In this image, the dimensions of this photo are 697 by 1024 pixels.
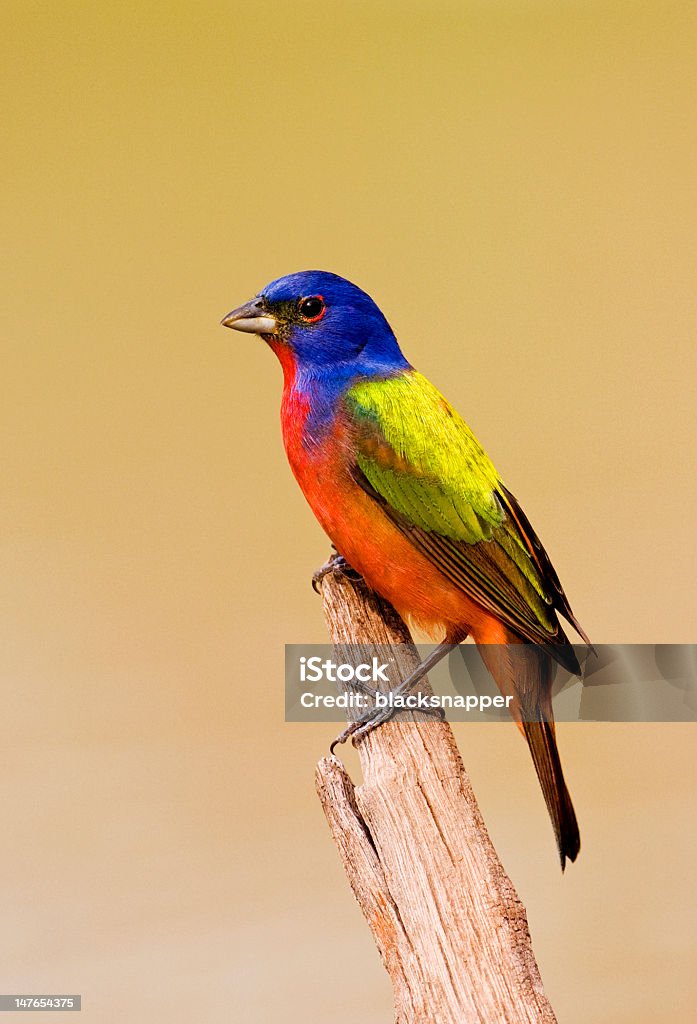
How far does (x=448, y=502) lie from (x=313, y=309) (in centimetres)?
44

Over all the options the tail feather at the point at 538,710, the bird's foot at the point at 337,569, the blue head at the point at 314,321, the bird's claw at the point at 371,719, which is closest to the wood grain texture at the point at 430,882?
the bird's claw at the point at 371,719

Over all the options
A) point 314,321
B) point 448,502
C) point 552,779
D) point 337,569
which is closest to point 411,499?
point 448,502

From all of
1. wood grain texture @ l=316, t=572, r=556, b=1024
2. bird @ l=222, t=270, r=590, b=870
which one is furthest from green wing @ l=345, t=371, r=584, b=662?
wood grain texture @ l=316, t=572, r=556, b=1024

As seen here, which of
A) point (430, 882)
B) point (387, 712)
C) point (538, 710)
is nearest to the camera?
point (430, 882)

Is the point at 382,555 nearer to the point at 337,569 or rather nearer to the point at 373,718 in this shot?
the point at 337,569

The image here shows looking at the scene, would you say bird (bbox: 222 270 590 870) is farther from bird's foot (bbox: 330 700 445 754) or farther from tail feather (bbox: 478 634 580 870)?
bird's foot (bbox: 330 700 445 754)

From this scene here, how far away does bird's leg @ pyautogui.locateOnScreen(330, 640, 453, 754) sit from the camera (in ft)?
6.81

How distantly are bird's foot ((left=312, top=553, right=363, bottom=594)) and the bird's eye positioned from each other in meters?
0.47

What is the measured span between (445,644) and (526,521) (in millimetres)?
282

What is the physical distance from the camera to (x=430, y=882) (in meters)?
1.92

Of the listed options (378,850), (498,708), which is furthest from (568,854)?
(378,850)

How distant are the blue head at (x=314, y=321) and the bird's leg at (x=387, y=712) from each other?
0.56 metres

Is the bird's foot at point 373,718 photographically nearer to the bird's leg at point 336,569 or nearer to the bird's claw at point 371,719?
the bird's claw at point 371,719

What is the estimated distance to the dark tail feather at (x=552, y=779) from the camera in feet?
7.08
